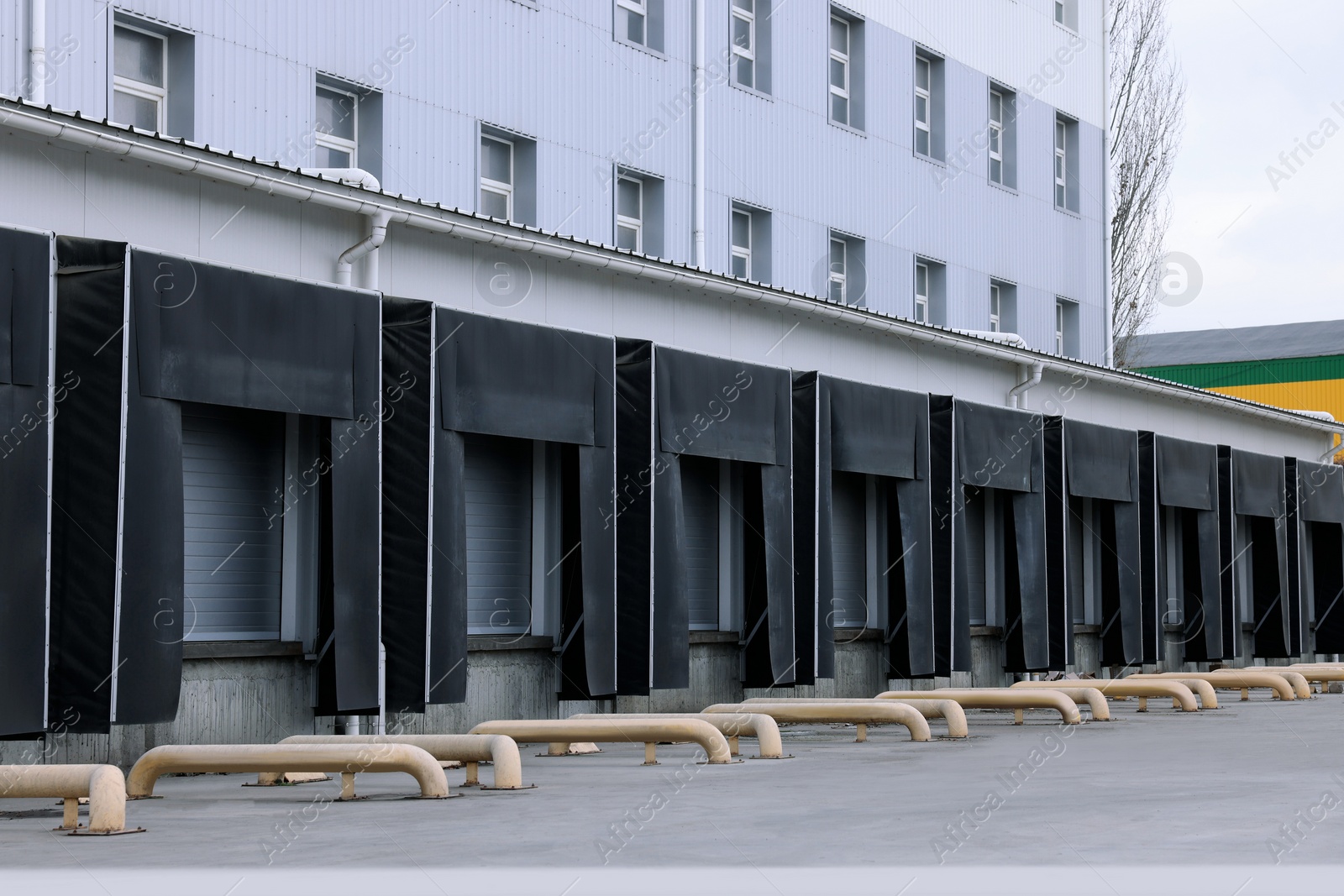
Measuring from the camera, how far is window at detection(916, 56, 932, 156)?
27.8 metres

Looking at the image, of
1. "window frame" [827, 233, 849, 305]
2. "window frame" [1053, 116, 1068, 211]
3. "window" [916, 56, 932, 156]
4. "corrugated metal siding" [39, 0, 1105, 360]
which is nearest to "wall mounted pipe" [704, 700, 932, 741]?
"corrugated metal siding" [39, 0, 1105, 360]

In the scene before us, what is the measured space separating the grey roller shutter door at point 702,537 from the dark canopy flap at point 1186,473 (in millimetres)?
10440

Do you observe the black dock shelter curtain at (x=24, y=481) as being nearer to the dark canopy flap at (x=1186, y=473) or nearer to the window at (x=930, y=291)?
the window at (x=930, y=291)

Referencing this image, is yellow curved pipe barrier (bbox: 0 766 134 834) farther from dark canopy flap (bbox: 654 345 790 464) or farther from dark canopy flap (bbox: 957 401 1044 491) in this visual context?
dark canopy flap (bbox: 957 401 1044 491)

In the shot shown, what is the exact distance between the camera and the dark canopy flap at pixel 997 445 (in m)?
20.9

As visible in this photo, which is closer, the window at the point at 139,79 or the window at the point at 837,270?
the window at the point at 139,79

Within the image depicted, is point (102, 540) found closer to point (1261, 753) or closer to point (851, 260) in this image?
point (1261, 753)

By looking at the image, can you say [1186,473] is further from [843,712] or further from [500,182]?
[843,712]

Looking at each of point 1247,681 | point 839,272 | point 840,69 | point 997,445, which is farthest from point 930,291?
point 1247,681

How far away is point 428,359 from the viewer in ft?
44.1

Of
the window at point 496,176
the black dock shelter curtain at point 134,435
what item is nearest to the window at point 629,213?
the window at point 496,176

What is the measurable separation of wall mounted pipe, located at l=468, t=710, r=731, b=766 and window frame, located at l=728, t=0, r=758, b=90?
12.8 meters

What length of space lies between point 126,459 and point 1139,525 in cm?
1776

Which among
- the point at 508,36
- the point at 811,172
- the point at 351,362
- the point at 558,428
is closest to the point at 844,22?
the point at 811,172
